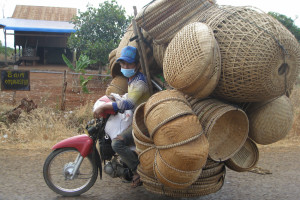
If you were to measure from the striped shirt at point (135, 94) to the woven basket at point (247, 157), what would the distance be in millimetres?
1118

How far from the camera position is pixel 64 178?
13.0ft

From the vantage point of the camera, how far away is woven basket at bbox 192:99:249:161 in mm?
3006

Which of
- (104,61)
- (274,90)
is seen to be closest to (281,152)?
(274,90)

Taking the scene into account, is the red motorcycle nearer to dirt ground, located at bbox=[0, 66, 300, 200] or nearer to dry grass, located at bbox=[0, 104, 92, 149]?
dirt ground, located at bbox=[0, 66, 300, 200]

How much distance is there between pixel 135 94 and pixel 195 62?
1.07 meters

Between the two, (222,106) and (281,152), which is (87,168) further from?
(281,152)

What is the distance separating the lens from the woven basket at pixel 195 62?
8.87 feet

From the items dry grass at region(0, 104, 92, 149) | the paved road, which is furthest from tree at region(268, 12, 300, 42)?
dry grass at region(0, 104, 92, 149)

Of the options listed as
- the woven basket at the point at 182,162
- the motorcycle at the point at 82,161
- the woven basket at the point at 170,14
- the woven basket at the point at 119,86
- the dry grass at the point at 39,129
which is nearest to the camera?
the woven basket at the point at 182,162

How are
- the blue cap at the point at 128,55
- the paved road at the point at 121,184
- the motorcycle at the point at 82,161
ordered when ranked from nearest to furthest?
the blue cap at the point at 128,55, the motorcycle at the point at 82,161, the paved road at the point at 121,184

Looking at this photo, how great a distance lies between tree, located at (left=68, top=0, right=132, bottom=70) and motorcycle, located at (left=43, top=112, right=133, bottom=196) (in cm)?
1053

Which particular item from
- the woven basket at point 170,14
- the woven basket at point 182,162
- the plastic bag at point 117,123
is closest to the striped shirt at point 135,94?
the plastic bag at point 117,123

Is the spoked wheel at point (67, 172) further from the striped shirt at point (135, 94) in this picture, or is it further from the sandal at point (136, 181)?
the striped shirt at point (135, 94)

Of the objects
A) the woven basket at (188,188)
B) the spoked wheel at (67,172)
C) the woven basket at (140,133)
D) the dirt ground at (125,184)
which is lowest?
the dirt ground at (125,184)
